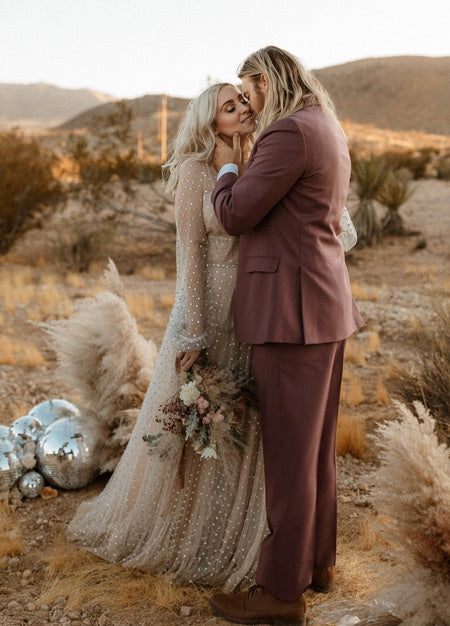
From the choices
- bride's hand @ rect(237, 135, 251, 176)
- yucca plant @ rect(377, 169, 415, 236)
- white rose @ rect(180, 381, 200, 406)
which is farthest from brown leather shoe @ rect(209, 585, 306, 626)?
yucca plant @ rect(377, 169, 415, 236)

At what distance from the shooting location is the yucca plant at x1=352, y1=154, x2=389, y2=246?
13.5 m

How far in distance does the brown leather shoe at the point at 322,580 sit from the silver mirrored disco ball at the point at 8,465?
6.37 feet

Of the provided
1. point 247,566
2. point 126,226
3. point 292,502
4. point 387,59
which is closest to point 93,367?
point 247,566

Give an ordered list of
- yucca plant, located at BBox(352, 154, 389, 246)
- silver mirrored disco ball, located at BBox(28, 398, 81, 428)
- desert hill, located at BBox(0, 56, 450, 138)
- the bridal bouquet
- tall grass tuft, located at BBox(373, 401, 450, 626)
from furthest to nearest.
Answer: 1. desert hill, located at BBox(0, 56, 450, 138)
2. yucca plant, located at BBox(352, 154, 389, 246)
3. silver mirrored disco ball, located at BBox(28, 398, 81, 428)
4. the bridal bouquet
5. tall grass tuft, located at BBox(373, 401, 450, 626)

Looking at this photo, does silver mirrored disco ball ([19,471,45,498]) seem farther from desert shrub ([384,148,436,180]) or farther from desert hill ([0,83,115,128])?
desert hill ([0,83,115,128])

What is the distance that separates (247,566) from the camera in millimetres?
2973

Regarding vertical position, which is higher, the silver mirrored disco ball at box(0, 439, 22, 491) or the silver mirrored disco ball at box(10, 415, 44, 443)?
the silver mirrored disco ball at box(10, 415, 44, 443)

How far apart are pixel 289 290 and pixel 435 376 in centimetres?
260

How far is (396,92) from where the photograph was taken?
229ft

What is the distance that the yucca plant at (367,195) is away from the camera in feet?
44.2

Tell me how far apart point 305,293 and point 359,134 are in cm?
3884

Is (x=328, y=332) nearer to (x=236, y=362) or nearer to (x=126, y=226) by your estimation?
(x=236, y=362)

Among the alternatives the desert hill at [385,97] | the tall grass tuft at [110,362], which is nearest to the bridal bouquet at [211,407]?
the tall grass tuft at [110,362]

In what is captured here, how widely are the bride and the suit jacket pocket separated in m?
0.38
